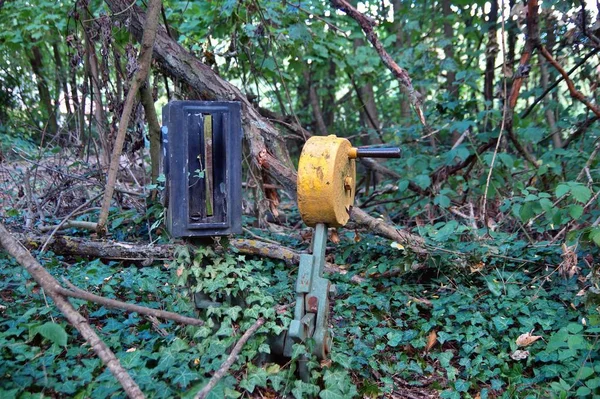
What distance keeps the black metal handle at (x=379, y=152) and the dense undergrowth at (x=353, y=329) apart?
0.96 meters

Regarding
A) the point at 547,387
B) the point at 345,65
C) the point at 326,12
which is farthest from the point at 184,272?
the point at 326,12

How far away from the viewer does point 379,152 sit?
9.98 ft

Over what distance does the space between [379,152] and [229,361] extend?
135 centimetres

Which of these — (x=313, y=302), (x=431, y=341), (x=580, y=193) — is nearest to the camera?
(x=313, y=302)

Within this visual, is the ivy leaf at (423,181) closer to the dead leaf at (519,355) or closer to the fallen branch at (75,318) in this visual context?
the dead leaf at (519,355)

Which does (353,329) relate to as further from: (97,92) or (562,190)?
(97,92)

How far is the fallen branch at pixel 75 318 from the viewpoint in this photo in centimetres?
225

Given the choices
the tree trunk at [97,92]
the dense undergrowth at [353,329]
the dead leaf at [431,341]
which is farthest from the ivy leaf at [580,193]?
the tree trunk at [97,92]

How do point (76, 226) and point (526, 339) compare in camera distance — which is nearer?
point (526, 339)

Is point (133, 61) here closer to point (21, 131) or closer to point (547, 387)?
point (547, 387)

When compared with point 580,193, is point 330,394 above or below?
below

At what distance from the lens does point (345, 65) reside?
8141mm

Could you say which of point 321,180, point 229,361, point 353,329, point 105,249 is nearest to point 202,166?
point 321,180

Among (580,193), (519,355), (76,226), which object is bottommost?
(519,355)
